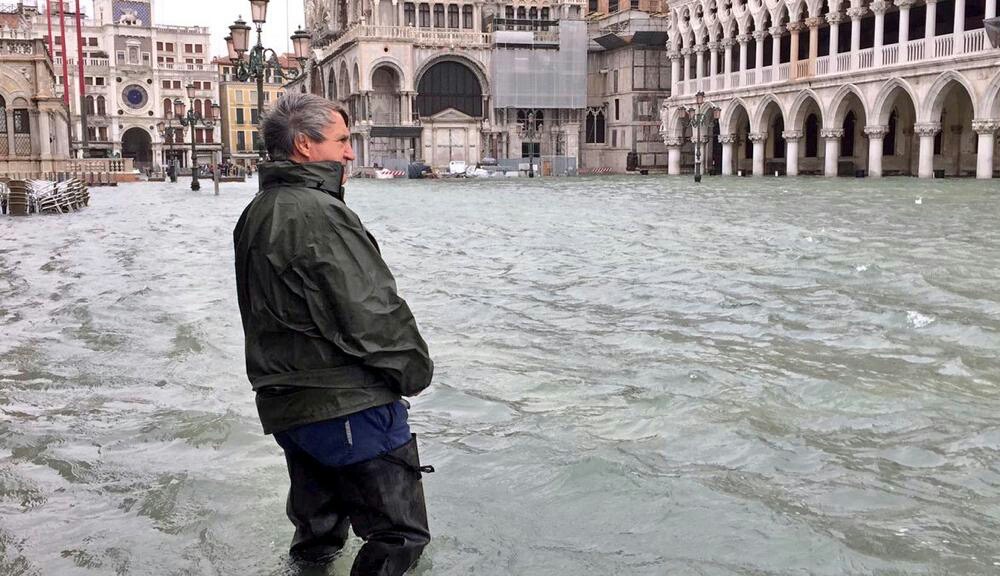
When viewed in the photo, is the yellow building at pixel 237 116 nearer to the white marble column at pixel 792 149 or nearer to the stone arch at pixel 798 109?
the white marble column at pixel 792 149

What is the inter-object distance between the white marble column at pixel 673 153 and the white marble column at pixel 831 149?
10802mm

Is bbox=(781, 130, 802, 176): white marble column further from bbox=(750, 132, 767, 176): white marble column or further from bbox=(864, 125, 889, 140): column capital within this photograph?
bbox=(864, 125, 889, 140): column capital

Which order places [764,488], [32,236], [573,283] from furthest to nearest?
[32,236], [573,283], [764,488]

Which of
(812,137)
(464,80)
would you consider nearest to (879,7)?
(812,137)

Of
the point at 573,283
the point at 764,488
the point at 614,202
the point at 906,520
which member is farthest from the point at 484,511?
the point at 614,202

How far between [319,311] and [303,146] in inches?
19.6

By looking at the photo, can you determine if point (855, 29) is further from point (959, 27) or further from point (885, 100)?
point (959, 27)

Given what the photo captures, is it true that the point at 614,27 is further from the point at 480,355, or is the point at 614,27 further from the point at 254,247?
the point at 254,247

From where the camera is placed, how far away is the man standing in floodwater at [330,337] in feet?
8.91

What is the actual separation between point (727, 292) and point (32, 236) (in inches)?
478

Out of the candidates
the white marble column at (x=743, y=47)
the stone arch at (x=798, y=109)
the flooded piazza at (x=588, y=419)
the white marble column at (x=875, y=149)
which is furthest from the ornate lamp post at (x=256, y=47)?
the white marble column at (x=743, y=47)

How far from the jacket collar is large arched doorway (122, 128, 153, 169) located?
82852 mm

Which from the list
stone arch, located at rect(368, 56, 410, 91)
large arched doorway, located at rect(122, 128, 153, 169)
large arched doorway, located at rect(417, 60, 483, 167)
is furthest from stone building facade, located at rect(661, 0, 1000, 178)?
large arched doorway, located at rect(122, 128, 153, 169)

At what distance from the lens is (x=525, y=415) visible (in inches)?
217
